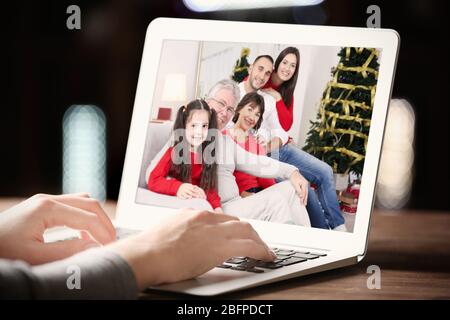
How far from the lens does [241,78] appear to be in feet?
3.30

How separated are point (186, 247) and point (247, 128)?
1.11ft

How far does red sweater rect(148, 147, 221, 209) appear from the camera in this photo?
3.30 feet

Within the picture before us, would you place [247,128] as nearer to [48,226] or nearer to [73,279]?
[48,226]

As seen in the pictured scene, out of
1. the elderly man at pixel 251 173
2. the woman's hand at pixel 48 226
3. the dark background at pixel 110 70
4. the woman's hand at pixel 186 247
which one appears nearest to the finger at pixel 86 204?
the woman's hand at pixel 48 226

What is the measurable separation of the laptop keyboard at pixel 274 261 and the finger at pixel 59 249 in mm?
160

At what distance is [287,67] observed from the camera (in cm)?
98

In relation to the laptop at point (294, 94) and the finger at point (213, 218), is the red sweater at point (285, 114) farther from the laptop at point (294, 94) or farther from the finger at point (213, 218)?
the finger at point (213, 218)

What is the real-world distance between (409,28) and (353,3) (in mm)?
296

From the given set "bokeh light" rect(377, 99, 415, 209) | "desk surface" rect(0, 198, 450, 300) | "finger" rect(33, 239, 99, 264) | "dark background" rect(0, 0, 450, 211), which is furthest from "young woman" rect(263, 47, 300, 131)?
"bokeh light" rect(377, 99, 415, 209)

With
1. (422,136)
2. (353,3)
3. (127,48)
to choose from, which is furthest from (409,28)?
(127,48)

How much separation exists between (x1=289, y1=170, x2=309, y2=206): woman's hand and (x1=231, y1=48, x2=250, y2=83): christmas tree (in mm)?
170

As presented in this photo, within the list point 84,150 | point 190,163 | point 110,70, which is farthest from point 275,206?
point 84,150

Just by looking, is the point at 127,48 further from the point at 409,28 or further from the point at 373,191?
the point at 373,191

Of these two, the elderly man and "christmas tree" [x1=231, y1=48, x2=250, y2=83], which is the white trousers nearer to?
the elderly man
